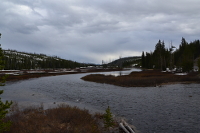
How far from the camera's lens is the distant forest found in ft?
269

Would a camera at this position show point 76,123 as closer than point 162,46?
Yes

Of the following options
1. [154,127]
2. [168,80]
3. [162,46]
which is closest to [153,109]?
[154,127]

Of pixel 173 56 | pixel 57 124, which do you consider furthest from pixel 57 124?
pixel 173 56

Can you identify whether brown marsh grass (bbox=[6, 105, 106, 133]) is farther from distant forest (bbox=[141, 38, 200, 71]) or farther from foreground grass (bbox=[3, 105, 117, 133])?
distant forest (bbox=[141, 38, 200, 71])

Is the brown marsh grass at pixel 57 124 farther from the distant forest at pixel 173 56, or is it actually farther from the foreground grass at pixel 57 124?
the distant forest at pixel 173 56

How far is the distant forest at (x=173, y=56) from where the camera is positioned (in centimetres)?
8206

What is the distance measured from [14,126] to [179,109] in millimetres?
17185

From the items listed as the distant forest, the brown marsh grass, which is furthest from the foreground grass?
the distant forest

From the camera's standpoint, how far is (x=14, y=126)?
1047cm

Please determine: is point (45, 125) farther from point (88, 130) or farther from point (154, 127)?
point (154, 127)

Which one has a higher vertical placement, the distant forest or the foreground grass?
the distant forest

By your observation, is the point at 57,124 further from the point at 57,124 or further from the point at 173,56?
the point at 173,56

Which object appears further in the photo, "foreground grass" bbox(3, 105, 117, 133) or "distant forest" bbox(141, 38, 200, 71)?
"distant forest" bbox(141, 38, 200, 71)

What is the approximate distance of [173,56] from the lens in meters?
108
